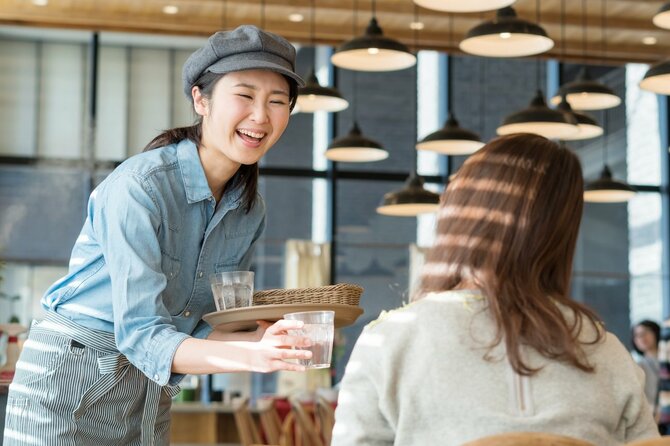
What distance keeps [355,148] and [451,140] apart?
3.31ft

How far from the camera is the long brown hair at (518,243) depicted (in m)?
1.72

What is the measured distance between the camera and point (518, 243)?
1746 millimetres

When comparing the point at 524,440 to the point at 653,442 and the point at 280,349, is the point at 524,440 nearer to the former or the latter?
the point at 653,442

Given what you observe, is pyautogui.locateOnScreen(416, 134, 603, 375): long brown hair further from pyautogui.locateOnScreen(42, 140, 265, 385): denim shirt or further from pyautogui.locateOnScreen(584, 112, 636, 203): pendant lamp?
pyautogui.locateOnScreen(584, 112, 636, 203): pendant lamp

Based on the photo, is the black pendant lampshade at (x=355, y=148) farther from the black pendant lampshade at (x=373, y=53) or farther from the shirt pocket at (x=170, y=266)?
the shirt pocket at (x=170, y=266)

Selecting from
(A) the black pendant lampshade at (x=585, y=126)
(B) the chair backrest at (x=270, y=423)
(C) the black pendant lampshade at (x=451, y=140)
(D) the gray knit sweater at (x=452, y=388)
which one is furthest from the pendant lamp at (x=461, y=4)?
(D) the gray knit sweater at (x=452, y=388)

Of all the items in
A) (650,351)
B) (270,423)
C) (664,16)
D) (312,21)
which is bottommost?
(270,423)

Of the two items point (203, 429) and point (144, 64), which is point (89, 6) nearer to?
point (144, 64)

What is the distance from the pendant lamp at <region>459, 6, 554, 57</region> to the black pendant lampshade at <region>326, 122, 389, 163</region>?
219cm

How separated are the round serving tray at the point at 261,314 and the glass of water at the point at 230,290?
33 mm

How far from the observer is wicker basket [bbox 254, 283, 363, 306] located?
229cm

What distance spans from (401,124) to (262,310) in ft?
35.5

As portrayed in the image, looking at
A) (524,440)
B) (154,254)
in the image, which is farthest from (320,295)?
(524,440)

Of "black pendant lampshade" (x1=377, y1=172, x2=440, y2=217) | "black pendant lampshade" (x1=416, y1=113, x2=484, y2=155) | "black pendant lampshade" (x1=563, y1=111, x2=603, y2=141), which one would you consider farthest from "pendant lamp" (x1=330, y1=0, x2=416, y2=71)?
"black pendant lampshade" (x1=377, y1=172, x2=440, y2=217)
